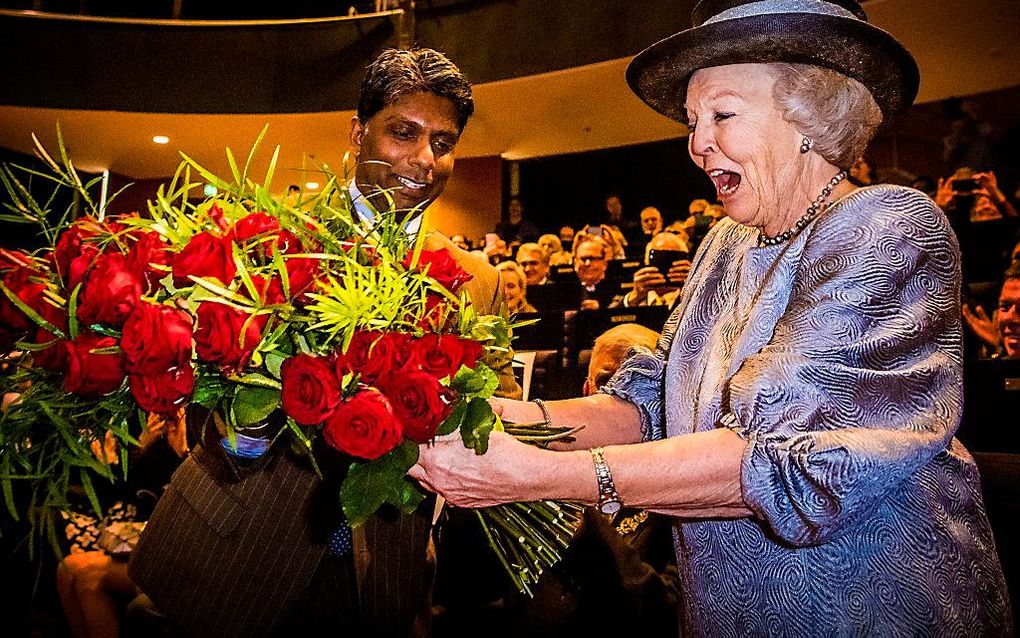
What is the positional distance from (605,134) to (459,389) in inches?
379

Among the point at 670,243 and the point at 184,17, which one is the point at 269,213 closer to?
the point at 670,243

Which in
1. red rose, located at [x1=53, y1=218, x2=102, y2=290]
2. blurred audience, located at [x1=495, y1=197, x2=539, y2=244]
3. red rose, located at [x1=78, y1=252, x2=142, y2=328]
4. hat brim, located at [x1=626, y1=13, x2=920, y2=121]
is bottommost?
blurred audience, located at [x1=495, y1=197, x2=539, y2=244]

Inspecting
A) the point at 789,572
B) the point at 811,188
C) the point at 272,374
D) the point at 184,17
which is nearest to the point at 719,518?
the point at 789,572

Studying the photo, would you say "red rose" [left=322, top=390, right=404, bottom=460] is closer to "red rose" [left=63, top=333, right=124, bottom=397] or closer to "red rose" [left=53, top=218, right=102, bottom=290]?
"red rose" [left=63, top=333, right=124, bottom=397]

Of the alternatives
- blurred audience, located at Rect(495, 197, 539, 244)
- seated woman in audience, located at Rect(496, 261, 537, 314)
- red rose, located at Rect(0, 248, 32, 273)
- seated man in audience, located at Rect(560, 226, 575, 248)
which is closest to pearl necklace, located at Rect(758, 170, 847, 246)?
red rose, located at Rect(0, 248, 32, 273)

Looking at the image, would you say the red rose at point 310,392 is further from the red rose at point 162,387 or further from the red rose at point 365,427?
the red rose at point 162,387

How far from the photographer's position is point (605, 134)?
10.3 meters

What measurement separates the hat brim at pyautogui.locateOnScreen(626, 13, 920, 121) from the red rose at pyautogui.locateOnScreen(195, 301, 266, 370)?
844 millimetres

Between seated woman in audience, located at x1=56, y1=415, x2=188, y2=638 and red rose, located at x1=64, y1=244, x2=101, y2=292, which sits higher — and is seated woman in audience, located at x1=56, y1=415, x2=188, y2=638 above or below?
below

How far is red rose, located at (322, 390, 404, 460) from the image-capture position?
3.14 ft

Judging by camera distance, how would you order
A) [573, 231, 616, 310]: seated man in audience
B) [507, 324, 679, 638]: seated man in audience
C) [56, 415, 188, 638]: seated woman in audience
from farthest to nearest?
[573, 231, 616, 310]: seated man in audience → [56, 415, 188, 638]: seated woman in audience → [507, 324, 679, 638]: seated man in audience

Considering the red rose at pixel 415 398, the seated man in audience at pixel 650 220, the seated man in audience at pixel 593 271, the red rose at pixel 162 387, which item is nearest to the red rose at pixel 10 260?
the red rose at pixel 162 387

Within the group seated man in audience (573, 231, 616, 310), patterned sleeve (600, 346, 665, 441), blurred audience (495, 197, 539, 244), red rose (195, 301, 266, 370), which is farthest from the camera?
blurred audience (495, 197, 539, 244)

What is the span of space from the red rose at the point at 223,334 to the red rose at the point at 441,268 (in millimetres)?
242
